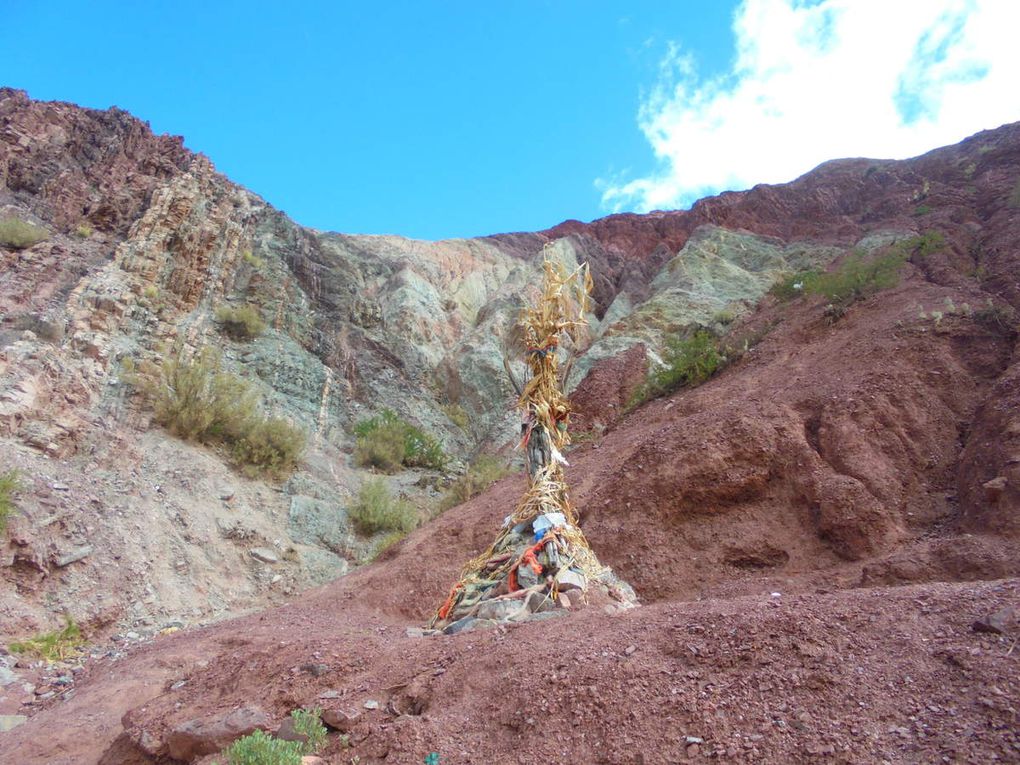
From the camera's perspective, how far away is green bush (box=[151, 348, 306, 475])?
13203 mm

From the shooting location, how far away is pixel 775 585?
17.1 feet

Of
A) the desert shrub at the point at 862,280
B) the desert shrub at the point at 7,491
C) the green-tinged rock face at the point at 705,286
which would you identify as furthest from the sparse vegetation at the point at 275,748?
the green-tinged rock face at the point at 705,286

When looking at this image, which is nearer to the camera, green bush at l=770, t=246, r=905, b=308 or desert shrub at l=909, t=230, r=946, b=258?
green bush at l=770, t=246, r=905, b=308

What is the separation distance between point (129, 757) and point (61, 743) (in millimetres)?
877

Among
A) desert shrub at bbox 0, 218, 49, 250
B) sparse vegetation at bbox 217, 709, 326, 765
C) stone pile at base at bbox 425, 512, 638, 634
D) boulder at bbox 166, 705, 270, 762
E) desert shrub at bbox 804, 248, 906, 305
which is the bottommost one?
boulder at bbox 166, 705, 270, 762

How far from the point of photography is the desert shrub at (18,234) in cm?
1530

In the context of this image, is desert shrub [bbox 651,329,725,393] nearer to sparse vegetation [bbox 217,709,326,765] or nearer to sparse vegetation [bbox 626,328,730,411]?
sparse vegetation [bbox 626,328,730,411]

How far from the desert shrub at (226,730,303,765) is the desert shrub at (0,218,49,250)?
54.7ft

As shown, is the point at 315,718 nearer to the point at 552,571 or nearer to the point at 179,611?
the point at 552,571

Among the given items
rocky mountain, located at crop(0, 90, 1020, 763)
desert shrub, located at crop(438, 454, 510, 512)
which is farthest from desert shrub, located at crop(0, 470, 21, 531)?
desert shrub, located at crop(438, 454, 510, 512)

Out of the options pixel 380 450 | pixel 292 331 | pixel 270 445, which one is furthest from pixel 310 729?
pixel 292 331

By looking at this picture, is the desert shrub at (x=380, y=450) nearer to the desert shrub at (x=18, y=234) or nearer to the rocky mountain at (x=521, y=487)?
the rocky mountain at (x=521, y=487)

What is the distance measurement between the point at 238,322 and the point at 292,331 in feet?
5.69

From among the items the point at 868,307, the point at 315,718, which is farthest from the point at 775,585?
the point at 868,307
